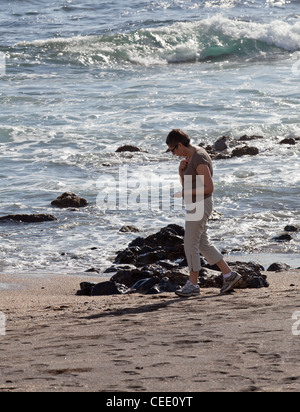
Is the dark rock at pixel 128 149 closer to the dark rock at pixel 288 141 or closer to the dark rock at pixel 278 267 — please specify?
the dark rock at pixel 288 141

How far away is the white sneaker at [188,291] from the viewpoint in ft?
23.4

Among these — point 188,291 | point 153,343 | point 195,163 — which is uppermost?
point 195,163

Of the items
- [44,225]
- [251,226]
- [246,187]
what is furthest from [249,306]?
[246,187]

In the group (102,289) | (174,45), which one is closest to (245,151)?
(102,289)

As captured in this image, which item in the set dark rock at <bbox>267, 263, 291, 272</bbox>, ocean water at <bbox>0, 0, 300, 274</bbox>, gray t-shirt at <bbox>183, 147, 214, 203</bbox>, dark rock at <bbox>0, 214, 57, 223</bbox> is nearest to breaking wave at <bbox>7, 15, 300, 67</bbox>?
ocean water at <bbox>0, 0, 300, 274</bbox>

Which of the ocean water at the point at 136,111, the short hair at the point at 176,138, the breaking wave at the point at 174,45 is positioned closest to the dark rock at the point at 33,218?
the ocean water at the point at 136,111

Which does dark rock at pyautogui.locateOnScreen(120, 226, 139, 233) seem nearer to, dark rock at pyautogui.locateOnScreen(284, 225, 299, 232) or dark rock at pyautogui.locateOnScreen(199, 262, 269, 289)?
dark rock at pyautogui.locateOnScreen(284, 225, 299, 232)

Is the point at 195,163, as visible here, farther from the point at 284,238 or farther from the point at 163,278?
the point at 284,238

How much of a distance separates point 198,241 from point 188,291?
19.6 inches

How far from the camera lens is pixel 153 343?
208 inches

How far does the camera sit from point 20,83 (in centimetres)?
2467

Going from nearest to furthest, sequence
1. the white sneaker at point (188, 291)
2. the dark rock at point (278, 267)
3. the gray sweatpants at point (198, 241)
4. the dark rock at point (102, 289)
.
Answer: the gray sweatpants at point (198, 241) < the white sneaker at point (188, 291) < the dark rock at point (102, 289) < the dark rock at point (278, 267)

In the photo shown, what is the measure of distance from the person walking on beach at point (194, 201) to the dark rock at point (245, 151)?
9042 mm

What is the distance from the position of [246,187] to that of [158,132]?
18.3 ft
